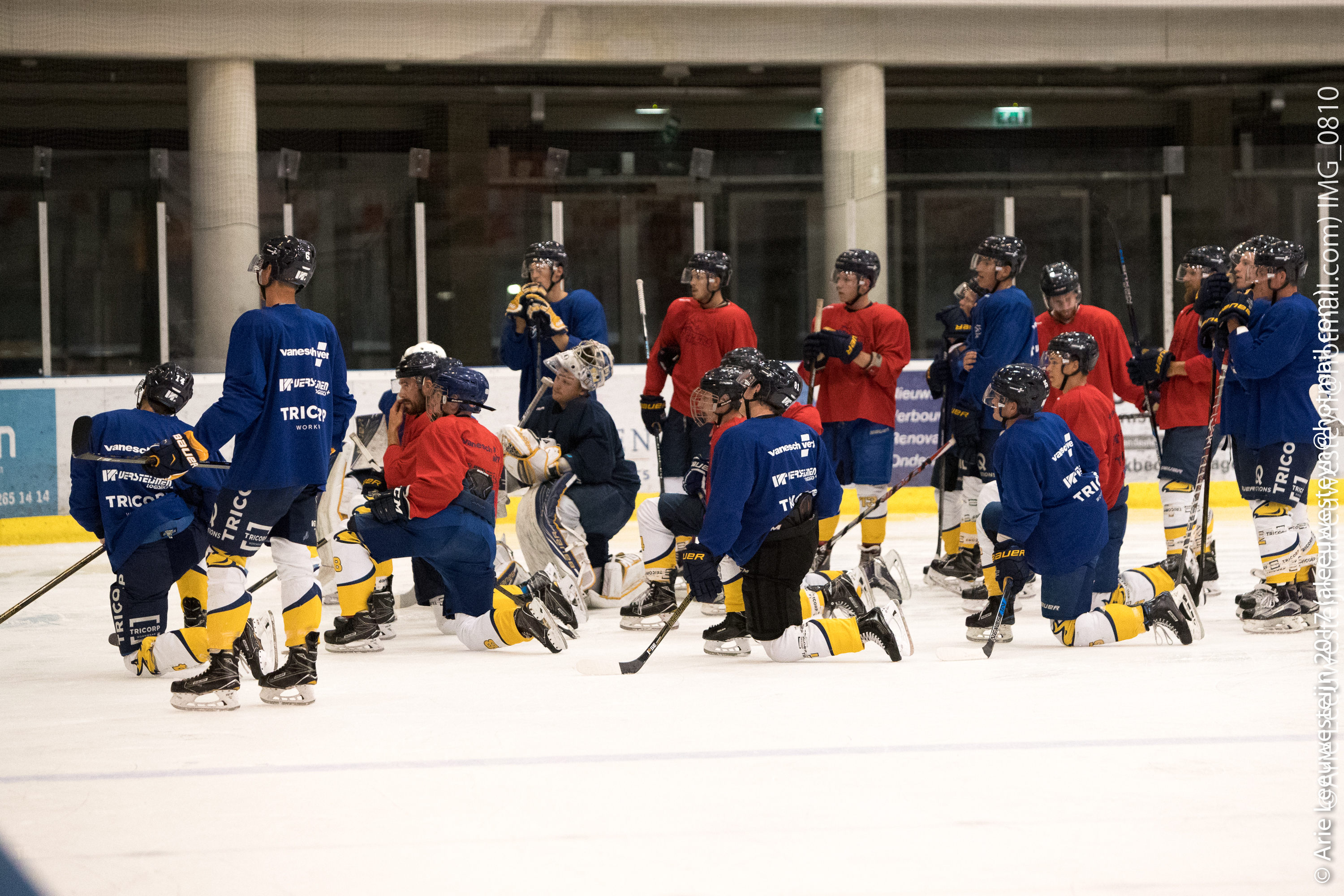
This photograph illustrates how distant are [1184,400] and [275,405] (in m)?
3.79

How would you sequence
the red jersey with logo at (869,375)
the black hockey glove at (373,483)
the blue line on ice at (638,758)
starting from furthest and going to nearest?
the red jersey with logo at (869,375), the black hockey glove at (373,483), the blue line on ice at (638,758)

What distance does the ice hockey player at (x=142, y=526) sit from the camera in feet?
14.7

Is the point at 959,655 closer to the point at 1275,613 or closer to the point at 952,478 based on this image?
→ the point at 1275,613

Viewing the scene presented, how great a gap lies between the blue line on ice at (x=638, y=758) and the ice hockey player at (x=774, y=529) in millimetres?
1087

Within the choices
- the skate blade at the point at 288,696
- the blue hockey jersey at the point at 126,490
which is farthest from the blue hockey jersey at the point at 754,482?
the blue hockey jersey at the point at 126,490

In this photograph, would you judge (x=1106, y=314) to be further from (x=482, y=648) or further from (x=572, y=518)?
(x=482, y=648)

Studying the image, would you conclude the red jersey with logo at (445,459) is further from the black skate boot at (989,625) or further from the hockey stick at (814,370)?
the black skate boot at (989,625)

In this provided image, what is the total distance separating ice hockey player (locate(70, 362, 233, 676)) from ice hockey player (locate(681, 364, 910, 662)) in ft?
5.12

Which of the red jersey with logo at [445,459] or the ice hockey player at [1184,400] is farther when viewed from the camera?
the ice hockey player at [1184,400]

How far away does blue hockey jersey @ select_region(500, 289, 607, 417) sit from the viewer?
637cm

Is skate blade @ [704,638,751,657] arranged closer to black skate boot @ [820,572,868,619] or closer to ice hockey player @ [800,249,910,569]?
black skate boot @ [820,572,868,619]

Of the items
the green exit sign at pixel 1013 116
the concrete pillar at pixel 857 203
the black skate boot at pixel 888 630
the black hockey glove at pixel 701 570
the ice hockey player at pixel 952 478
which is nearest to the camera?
the black hockey glove at pixel 701 570

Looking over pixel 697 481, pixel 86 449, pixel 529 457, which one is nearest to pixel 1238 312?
pixel 697 481

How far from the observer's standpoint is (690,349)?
6289 mm
